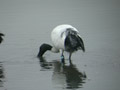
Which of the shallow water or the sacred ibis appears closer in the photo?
the shallow water

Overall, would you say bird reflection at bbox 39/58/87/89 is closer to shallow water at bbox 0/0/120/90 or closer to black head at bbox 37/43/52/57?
shallow water at bbox 0/0/120/90

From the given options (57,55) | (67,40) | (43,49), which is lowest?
(57,55)

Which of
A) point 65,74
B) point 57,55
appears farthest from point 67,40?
point 57,55

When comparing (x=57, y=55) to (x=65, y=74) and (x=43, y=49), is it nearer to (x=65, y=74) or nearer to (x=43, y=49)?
(x=43, y=49)

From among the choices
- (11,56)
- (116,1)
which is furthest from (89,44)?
(116,1)

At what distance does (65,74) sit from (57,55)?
3147 mm

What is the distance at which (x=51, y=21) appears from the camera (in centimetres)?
2388

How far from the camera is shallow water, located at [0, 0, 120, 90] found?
11766mm

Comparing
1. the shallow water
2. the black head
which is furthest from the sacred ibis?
the black head

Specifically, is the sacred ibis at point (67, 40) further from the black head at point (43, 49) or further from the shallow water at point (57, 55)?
the black head at point (43, 49)

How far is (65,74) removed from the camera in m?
12.7

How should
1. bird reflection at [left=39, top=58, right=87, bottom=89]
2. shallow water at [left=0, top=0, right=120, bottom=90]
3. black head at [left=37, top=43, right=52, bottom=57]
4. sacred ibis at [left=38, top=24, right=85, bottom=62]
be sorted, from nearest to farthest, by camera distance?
bird reflection at [left=39, top=58, right=87, bottom=89], shallow water at [left=0, top=0, right=120, bottom=90], sacred ibis at [left=38, top=24, right=85, bottom=62], black head at [left=37, top=43, right=52, bottom=57]

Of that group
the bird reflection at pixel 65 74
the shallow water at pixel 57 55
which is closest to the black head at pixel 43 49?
Result: the shallow water at pixel 57 55

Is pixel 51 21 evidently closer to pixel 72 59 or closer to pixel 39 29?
pixel 39 29
